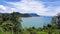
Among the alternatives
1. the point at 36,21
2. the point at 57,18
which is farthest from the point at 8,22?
the point at 57,18

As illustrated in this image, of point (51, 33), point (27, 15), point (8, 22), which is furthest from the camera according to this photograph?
point (51, 33)

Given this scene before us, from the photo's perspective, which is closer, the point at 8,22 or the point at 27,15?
the point at 8,22

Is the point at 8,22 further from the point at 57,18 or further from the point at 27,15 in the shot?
the point at 57,18

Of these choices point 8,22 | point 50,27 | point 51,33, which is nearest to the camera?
point 8,22

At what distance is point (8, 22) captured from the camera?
13.1ft

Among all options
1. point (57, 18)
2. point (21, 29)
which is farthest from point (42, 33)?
point (21, 29)

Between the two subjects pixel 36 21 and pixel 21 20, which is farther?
pixel 36 21

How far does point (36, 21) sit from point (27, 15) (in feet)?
1.92

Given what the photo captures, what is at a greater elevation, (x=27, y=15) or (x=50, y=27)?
(x=27, y=15)

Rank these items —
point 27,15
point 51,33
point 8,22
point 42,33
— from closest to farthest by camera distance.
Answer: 1. point 8,22
2. point 27,15
3. point 51,33
4. point 42,33

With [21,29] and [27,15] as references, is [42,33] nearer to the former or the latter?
[27,15]

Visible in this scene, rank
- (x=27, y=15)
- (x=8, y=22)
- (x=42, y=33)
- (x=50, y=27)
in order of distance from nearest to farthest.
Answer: (x=8, y=22)
(x=27, y=15)
(x=50, y=27)
(x=42, y=33)

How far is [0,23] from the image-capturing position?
13.7 feet

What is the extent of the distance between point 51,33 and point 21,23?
3.69 feet
